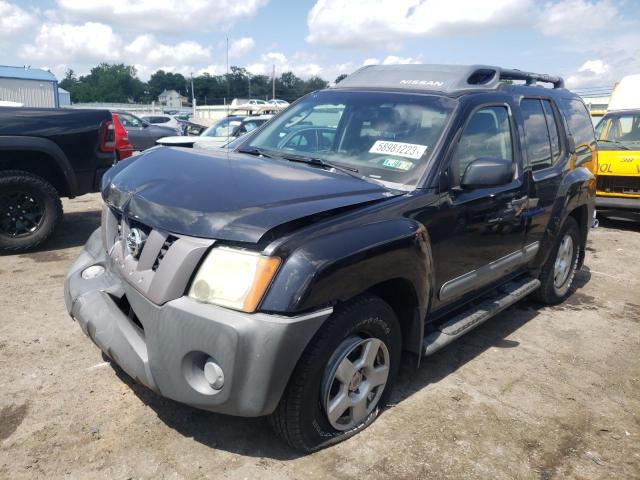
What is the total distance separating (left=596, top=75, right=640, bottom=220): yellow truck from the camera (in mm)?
7895

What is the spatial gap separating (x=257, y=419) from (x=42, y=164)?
438cm

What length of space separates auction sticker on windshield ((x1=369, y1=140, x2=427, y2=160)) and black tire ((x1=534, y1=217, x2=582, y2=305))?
204cm

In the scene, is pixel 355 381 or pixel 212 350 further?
pixel 355 381

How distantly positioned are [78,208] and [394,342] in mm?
6836

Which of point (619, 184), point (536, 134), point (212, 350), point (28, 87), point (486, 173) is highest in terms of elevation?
point (28, 87)

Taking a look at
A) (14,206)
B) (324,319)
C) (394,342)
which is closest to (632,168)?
(394,342)

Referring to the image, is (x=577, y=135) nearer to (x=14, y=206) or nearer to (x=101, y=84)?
(x=14, y=206)

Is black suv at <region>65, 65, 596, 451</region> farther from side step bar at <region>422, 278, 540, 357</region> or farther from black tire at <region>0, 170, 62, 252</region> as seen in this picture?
black tire at <region>0, 170, 62, 252</region>

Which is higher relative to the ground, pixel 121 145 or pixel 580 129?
pixel 580 129

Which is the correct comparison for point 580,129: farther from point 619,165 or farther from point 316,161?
point 619,165

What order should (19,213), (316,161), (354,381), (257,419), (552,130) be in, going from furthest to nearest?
(19,213), (552,130), (316,161), (257,419), (354,381)

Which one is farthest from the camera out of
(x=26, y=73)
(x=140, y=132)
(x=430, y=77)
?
(x=26, y=73)

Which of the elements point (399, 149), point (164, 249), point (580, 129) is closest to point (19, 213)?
point (164, 249)

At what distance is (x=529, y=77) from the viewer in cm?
443
